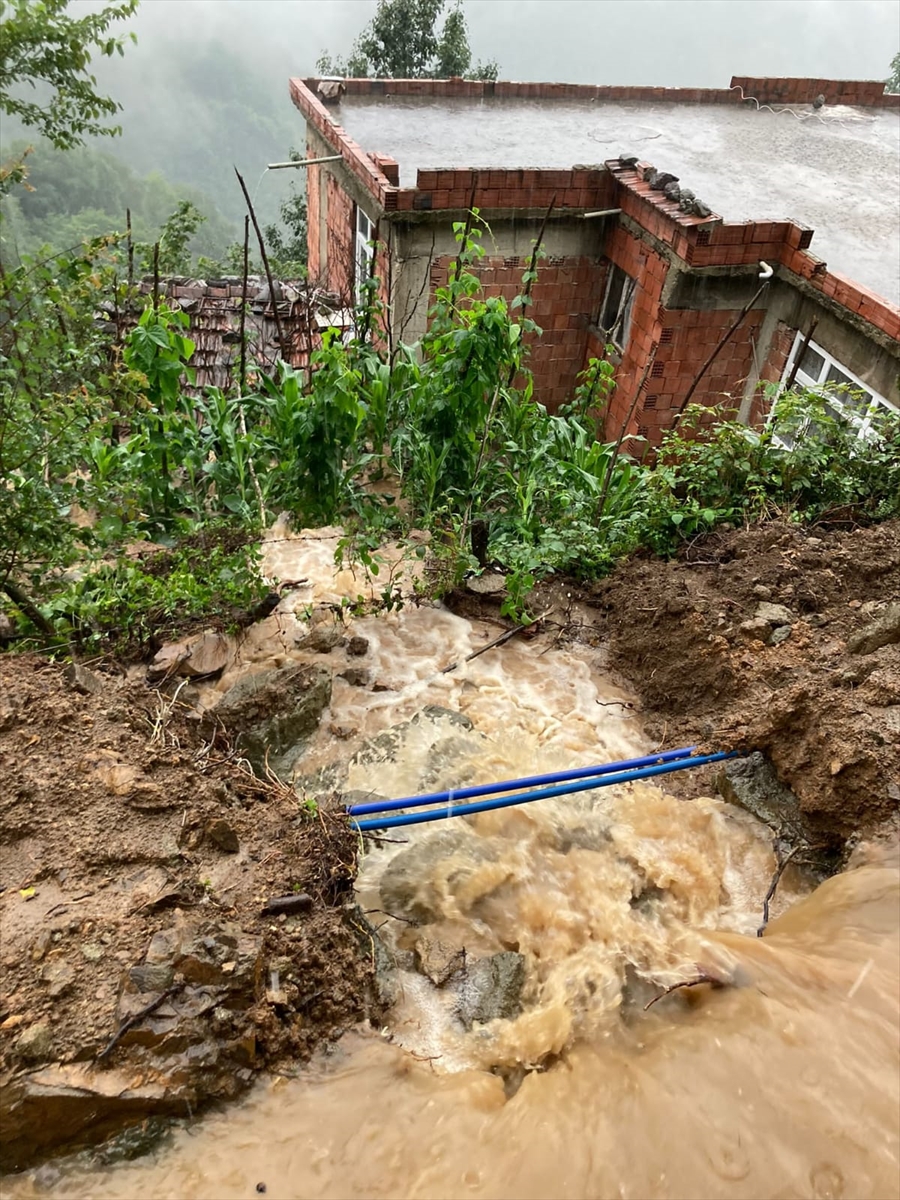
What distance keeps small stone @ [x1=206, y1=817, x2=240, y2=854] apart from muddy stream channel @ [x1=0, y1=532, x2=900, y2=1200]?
75cm

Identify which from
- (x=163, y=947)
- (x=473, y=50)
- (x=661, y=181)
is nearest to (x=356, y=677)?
(x=163, y=947)

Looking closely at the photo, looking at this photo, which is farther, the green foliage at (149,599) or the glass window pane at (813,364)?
the glass window pane at (813,364)

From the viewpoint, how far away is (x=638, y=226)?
25.9 feet

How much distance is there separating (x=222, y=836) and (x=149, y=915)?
45 centimetres

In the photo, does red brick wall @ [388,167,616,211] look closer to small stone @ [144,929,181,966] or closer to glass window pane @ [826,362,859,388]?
glass window pane @ [826,362,859,388]

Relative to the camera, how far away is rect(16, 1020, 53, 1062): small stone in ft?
7.89

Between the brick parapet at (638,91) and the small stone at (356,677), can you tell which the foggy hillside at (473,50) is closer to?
the brick parapet at (638,91)

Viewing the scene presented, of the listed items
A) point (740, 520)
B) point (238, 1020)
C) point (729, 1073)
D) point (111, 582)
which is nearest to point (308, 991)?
point (238, 1020)

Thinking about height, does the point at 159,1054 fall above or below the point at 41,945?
below

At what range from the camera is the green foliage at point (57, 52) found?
902cm

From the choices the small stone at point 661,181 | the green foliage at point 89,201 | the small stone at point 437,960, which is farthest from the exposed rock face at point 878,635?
the green foliage at point 89,201

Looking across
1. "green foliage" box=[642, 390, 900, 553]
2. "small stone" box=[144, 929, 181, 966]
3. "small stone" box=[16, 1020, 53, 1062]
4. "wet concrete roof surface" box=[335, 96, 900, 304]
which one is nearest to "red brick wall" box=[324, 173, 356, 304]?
"wet concrete roof surface" box=[335, 96, 900, 304]

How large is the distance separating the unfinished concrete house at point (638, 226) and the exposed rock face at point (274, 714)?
3.15 metres

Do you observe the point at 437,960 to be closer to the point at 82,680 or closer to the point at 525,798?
the point at 525,798
